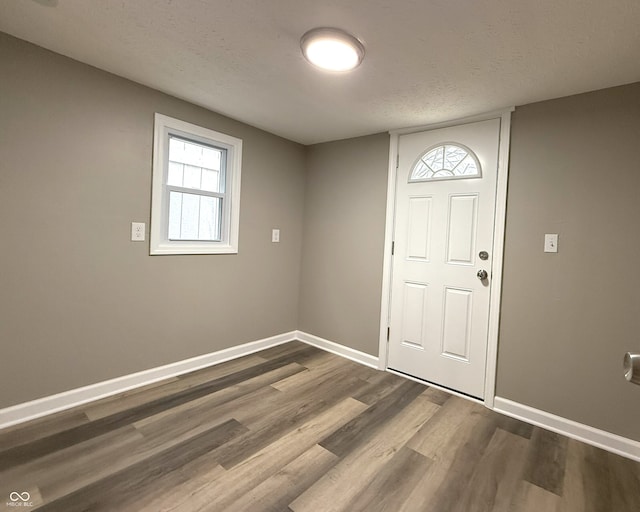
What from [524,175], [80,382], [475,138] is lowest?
[80,382]

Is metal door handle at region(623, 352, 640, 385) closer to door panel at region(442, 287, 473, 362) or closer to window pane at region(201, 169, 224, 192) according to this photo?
door panel at region(442, 287, 473, 362)

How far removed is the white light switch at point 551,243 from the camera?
7.04 feet

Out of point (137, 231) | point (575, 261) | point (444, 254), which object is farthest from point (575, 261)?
point (137, 231)

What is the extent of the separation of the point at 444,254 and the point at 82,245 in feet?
8.67

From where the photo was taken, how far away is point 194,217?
277 centimetres

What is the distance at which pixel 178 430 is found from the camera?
1929mm

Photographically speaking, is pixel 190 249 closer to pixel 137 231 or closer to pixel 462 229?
pixel 137 231

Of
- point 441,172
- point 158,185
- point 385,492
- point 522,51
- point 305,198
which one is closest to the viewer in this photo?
point 385,492

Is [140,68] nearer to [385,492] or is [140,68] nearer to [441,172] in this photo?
[441,172]

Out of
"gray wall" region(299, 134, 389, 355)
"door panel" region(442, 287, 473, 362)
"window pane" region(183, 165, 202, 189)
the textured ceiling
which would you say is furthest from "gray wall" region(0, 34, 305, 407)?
"door panel" region(442, 287, 473, 362)

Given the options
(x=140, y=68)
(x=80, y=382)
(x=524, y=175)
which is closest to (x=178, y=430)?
(x=80, y=382)

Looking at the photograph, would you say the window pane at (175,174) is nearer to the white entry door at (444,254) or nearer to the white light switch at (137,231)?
the white light switch at (137,231)

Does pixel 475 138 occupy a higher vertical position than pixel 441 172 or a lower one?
higher

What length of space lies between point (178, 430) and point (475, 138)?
2.90 m
